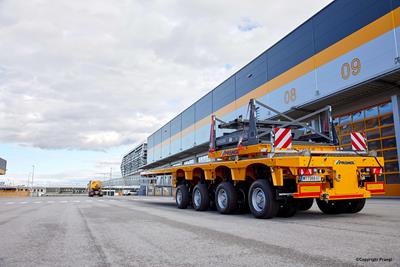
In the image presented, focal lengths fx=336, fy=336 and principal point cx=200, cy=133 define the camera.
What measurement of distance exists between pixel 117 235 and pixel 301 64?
16460 mm

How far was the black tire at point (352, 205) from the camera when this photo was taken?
8351mm

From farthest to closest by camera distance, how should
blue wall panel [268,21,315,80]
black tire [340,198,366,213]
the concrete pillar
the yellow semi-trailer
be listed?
blue wall panel [268,21,315,80], the concrete pillar, black tire [340,198,366,213], the yellow semi-trailer

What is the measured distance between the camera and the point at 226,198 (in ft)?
29.9

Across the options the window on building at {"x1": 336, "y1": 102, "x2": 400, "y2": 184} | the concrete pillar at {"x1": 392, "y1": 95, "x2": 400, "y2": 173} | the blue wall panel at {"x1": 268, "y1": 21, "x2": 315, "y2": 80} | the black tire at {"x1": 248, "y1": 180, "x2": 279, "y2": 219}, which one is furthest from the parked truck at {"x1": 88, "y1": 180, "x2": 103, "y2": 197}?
the black tire at {"x1": 248, "y1": 180, "x2": 279, "y2": 219}

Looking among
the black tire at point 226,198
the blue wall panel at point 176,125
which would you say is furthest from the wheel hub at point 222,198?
the blue wall panel at point 176,125

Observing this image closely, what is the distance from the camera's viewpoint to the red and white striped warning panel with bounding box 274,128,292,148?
772cm

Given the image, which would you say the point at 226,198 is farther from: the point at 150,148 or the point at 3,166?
the point at 3,166

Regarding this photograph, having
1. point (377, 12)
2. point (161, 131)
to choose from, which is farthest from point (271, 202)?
point (161, 131)

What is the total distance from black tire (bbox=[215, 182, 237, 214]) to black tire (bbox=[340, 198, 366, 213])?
276cm

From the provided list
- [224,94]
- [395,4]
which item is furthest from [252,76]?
[395,4]

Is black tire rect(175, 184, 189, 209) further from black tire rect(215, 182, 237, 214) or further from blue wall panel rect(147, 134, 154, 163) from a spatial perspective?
blue wall panel rect(147, 134, 154, 163)

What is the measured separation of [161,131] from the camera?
52500mm

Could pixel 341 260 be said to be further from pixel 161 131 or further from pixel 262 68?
pixel 161 131

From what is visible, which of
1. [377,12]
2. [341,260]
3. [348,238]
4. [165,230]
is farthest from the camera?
[377,12]
